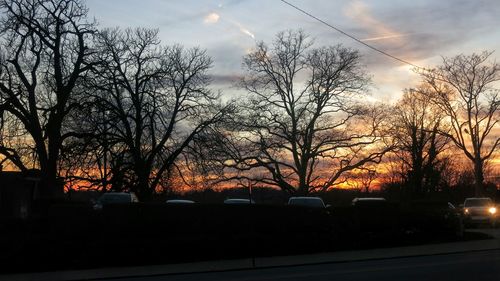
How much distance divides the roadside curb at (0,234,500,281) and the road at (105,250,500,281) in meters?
0.69

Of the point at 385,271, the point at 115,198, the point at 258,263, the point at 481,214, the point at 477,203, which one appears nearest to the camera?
the point at 385,271

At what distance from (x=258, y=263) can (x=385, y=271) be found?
4.81 meters

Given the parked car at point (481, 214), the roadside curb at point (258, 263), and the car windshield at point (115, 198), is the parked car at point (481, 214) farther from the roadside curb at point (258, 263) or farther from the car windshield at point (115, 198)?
the car windshield at point (115, 198)

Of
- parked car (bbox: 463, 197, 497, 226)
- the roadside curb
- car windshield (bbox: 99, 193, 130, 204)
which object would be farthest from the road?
parked car (bbox: 463, 197, 497, 226)

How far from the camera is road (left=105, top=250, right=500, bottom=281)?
13.9 meters

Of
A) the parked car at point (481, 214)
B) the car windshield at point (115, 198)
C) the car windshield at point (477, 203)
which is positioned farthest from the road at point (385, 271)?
the car windshield at point (477, 203)

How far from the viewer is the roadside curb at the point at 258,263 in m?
16.6

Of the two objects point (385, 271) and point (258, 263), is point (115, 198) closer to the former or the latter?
point (258, 263)

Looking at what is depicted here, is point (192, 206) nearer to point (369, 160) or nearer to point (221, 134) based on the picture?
point (221, 134)

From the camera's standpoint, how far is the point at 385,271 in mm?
15391

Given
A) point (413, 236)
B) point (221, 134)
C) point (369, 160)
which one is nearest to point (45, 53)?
point (221, 134)

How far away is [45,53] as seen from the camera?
42250 mm

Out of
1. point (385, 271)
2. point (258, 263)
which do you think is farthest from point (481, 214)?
point (385, 271)

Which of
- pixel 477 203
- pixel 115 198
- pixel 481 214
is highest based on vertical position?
pixel 115 198
